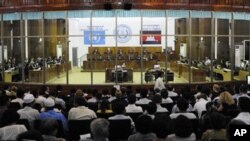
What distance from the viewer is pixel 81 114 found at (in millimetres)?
8656

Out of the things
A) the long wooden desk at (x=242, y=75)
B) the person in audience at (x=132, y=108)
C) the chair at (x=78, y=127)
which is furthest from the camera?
the long wooden desk at (x=242, y=75)

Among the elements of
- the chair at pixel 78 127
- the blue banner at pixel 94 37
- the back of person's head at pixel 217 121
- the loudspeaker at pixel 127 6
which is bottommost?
the chair at pixel 78 127

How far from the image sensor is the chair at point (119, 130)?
302 inches

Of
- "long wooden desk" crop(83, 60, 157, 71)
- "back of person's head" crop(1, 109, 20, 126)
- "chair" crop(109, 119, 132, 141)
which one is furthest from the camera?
"long wooden desk" crop(83, 60, 157, 71)

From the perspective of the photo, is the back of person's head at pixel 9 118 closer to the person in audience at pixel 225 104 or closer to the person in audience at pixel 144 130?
the person in audience at pixel 144 130

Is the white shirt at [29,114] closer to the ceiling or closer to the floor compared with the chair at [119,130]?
closer to the ceiling

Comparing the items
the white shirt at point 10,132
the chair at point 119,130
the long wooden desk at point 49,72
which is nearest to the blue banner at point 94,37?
the long wooden desk at point 49,72

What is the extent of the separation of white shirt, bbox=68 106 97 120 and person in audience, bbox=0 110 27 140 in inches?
84.1

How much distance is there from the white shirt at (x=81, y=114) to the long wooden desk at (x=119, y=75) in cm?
1155

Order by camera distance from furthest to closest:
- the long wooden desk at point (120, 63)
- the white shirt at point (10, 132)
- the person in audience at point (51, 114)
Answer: the long wooden desk at point (120, 63) < the person in audience at point (51, 114) < the white shirt at point (10, 132)

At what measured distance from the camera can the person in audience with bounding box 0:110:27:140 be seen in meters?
6.25

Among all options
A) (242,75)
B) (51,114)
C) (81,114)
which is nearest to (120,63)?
(242,75)

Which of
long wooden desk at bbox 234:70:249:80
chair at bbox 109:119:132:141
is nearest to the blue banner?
long wooden desk at bbox 234:70:249:80

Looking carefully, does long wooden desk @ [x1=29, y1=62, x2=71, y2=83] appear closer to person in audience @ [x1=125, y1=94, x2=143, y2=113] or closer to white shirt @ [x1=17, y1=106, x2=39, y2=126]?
person in audience @ [x1=125, y1=94, x2=143, y2=113]
